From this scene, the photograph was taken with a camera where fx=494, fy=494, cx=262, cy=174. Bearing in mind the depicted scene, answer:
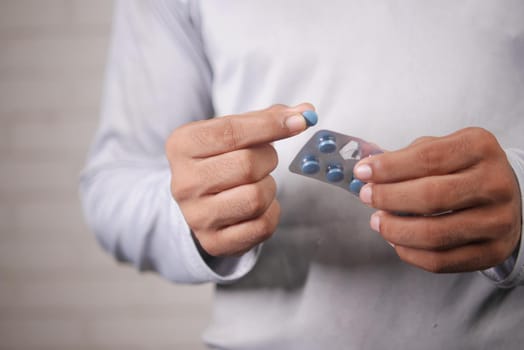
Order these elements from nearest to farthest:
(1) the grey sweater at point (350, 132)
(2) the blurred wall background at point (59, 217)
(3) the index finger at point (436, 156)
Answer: (3) the index finger at point (436, 156) → (1) the grey sweater at point (350, 132) → (2) the blurred wall background at point (59, 217)

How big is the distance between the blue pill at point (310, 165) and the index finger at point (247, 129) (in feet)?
0.08

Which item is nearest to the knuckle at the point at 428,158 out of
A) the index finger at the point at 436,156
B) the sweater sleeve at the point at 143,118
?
the index finger at the point at 436,156

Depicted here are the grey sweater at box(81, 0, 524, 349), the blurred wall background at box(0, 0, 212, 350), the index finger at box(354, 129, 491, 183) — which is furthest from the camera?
the blurred wall background at box(0, 0, 212, 350)

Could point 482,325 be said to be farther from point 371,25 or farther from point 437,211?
point 371,25

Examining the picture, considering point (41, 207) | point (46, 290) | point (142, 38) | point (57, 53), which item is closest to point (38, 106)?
point (57, 53)

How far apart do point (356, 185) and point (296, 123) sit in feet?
0.25

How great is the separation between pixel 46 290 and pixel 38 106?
1.72 feet

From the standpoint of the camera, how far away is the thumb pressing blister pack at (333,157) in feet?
1.31

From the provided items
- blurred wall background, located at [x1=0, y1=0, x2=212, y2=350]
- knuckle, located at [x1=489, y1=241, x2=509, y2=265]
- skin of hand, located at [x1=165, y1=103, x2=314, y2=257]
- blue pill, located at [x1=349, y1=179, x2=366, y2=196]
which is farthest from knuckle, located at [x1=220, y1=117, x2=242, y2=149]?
blurred wall background, located at [x1=0, y1=0, x2=212, y2=350]

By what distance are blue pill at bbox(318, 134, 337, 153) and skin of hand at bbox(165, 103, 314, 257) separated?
2 centimetres

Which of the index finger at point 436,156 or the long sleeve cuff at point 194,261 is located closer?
the index finger at point 436,156

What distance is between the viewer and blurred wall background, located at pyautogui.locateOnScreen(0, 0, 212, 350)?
132cm

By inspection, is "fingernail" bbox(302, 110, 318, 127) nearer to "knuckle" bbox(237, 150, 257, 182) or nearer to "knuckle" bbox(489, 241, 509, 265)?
"knuckle" bbox(237, 150, 257, 182)

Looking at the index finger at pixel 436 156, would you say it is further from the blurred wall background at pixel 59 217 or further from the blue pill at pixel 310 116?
the blurred wall background at pixel 59 217
